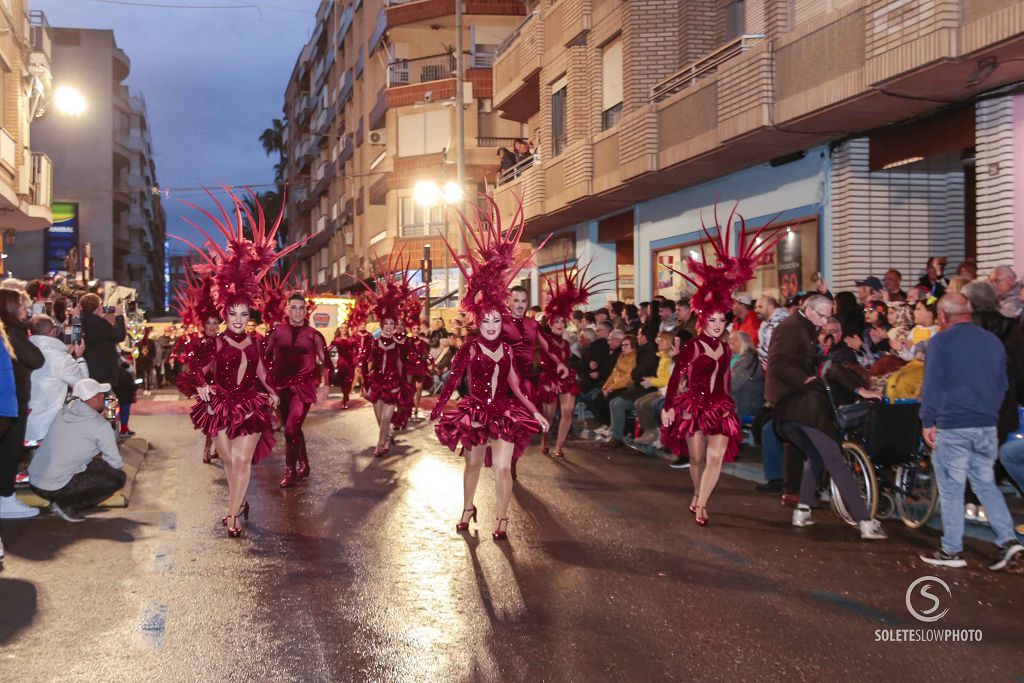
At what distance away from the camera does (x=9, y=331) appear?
9.61 m

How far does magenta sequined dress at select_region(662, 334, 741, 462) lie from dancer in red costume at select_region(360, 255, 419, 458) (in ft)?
19.2

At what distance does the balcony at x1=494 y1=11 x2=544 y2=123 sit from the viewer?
29234 millimetres

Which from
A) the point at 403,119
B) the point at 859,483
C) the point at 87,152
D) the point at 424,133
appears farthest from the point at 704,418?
the point at 87,152

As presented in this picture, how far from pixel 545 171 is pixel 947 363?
20.6m

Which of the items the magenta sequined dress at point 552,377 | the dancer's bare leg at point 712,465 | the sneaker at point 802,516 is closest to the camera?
the sneaker at point 802,516

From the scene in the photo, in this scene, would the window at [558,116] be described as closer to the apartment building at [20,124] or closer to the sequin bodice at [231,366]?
the apartment building at [20,124]

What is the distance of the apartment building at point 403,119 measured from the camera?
47219 mm

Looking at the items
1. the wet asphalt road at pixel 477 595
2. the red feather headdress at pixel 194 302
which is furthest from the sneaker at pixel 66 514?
the red feather headdress at pixel 194 302

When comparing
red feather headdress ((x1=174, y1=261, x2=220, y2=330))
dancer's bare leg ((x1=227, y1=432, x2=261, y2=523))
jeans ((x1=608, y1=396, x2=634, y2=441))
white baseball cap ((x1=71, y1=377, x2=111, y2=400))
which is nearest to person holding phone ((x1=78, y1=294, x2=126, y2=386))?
red feather headdress ((x1=174, y1=261, x2=220, y2=330))

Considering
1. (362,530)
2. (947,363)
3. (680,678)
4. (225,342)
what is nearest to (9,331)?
(225,342)

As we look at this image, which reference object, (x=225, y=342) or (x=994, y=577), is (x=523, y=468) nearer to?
(x=225, y=342)

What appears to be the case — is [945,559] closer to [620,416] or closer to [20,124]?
[620,416]

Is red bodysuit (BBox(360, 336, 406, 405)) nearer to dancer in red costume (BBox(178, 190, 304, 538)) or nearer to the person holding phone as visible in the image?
the person holding phone

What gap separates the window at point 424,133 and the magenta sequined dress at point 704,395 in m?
39.5
